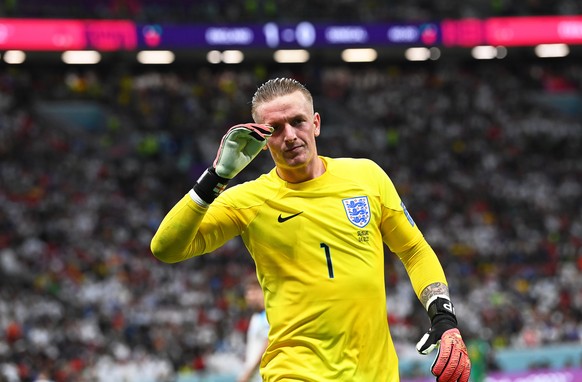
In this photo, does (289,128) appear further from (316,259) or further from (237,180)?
(237,180)

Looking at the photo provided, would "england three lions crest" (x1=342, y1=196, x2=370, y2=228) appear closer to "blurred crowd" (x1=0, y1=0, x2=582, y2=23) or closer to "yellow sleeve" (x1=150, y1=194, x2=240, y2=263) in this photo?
"yellow sleeve" (x1=150, y1=194, x2=240, y2=263)

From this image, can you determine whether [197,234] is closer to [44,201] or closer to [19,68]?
[44,201]

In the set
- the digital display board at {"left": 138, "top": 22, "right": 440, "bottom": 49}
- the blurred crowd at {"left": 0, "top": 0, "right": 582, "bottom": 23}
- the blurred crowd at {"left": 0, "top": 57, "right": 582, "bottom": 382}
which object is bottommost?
the blurred crowd at {"left": 0, "top": 57, "right": 582, "bottom": 382}

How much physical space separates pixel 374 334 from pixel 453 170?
26473mm

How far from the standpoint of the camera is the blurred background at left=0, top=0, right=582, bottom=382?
1977cm

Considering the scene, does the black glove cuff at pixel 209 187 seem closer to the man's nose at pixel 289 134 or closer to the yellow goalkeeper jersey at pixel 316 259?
the yellow goalkeeper jersey at pixel 316 259

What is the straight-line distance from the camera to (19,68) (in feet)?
103

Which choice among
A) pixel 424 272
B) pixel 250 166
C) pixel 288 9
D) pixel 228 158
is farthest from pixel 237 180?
pixel 228 158

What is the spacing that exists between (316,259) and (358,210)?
0.31 meters

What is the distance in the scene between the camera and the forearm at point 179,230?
160 inches

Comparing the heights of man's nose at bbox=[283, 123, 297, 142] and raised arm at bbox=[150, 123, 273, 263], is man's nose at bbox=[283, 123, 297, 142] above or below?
above

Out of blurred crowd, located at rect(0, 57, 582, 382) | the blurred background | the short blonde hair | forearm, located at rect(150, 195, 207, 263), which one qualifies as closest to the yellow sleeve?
forearm, located at rect(150, 195, 207, 263)

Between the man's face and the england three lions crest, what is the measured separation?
27 centimetres

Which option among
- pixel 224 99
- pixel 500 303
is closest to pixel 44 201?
pixel 224 99
